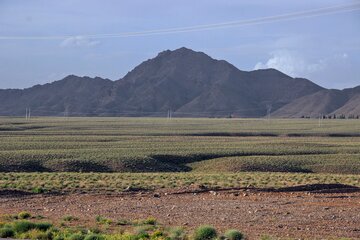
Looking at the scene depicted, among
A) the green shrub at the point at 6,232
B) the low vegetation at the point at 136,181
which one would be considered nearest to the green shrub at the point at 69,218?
the green shrub at the point at 6,232

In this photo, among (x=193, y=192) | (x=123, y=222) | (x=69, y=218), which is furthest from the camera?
(x=193, y=192)

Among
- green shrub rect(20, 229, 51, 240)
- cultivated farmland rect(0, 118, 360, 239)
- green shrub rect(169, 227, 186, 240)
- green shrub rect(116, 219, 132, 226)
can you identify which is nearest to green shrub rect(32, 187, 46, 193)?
cultivated farmland rect(0, 118, 360, 239)

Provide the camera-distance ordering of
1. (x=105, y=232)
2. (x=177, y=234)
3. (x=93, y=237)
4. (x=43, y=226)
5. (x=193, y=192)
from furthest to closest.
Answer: (x=193, y=192) < (x=43, y=226) < (x=105, y=232) < (x=177, y=234) < (x=93, y=237)

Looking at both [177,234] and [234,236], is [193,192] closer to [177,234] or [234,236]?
[177,234]

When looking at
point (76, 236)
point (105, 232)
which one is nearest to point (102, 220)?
point (105, 232)

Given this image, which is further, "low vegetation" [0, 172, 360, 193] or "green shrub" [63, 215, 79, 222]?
"low vegetation" [0, 172, 360, 193]

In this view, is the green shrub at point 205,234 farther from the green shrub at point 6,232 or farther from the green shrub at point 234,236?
the green shrub at point 6,232

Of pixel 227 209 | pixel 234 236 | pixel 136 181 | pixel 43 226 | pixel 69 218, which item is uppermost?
pixel 234 236

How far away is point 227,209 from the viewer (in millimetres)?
28844

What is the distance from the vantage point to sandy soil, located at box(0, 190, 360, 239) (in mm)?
23406

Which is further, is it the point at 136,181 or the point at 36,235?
the point at 136,181

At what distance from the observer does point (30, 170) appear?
5394 cm

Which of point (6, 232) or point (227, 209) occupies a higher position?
point (6, 232)

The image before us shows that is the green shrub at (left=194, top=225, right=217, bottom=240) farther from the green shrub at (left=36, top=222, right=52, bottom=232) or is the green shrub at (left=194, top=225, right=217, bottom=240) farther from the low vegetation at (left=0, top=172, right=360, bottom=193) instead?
the low vegetation at (left=0, top=172, right=360, bottom=193)
